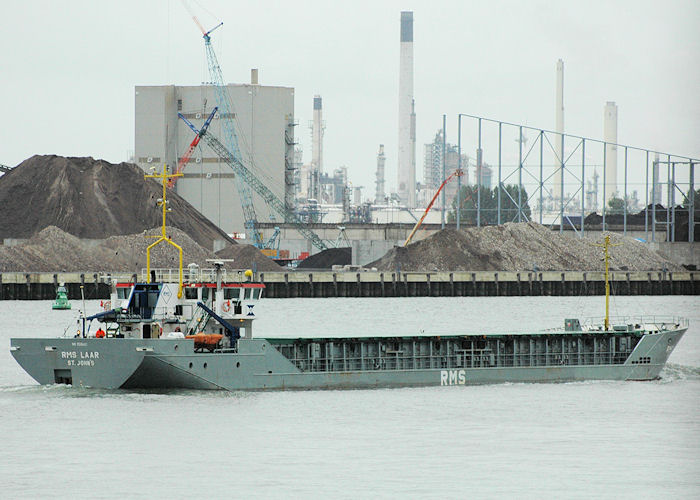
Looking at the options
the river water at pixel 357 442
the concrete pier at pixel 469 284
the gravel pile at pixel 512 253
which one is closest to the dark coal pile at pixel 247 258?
the concrete pier at pixel 469 284

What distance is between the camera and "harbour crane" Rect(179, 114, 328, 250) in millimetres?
151625

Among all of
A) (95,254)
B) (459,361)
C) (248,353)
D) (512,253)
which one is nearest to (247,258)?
(95,254)

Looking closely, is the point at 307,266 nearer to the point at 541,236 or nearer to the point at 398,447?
the point at 541,236

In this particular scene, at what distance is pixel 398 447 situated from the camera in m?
35.0

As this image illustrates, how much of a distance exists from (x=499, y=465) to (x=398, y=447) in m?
3.57

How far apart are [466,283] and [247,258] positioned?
23100 mm

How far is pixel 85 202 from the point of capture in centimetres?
13250

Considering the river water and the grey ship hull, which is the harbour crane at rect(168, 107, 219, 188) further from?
the grey ship hull

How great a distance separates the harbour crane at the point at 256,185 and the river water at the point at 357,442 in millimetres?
104638

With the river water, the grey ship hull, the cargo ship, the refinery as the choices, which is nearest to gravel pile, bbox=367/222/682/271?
the refinery

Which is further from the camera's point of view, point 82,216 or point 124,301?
point 82,216

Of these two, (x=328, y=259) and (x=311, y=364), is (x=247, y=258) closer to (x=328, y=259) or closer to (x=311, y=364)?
(x=328, y=259)

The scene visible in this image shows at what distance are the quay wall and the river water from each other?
69.8m

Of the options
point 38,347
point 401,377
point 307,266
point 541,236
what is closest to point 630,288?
point 541,236
